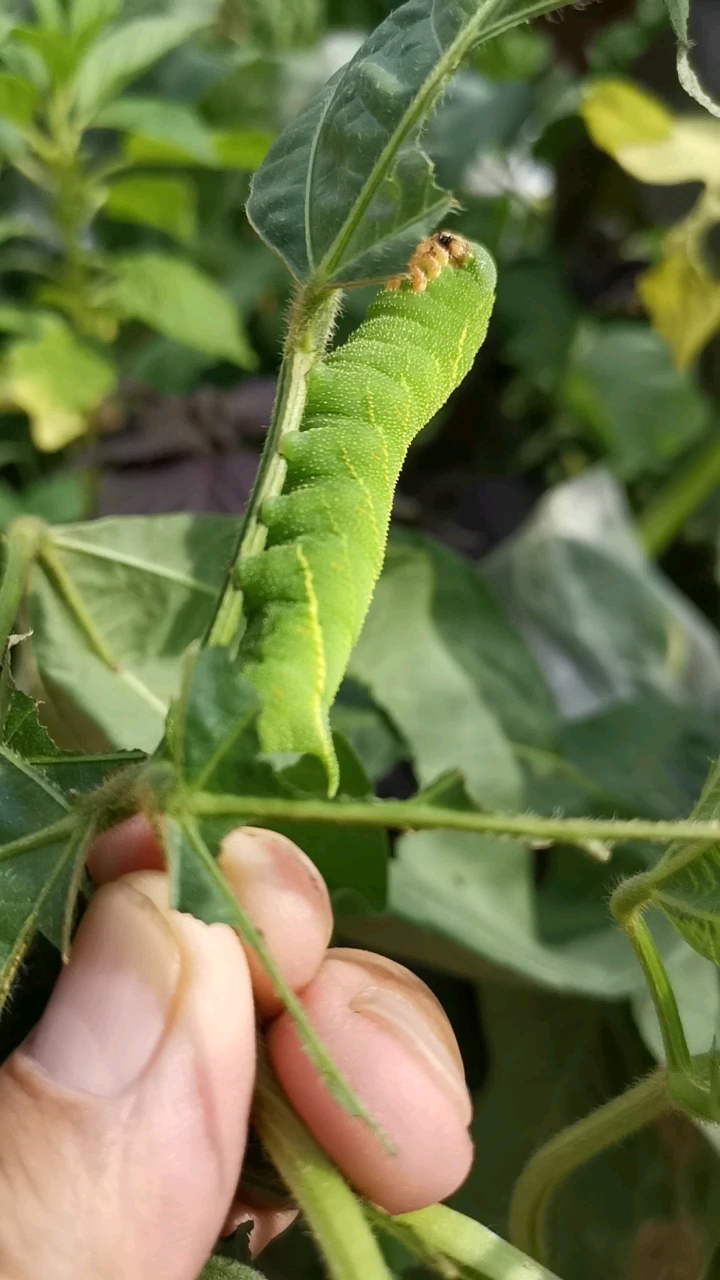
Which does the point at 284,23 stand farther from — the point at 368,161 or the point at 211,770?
the point at 211,770

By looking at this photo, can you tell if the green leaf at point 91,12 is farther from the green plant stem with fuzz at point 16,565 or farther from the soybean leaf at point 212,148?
the green plant stem with fuzz at point 16,565

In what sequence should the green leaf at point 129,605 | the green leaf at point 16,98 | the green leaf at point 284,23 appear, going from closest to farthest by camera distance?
the green leaf at point 129,605
the green leaf at point 16,98
the green leaf at point 284,23

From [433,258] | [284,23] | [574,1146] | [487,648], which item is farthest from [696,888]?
[284,23]

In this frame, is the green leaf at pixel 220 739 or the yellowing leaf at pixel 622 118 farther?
the yellowing leaf at pixel 622 118

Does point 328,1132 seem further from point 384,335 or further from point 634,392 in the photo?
point 634,392

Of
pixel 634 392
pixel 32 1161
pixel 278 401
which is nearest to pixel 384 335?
pixel 278 401

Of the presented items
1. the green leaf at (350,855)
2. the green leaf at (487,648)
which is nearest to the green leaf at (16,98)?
the green leaf at (487,648)
